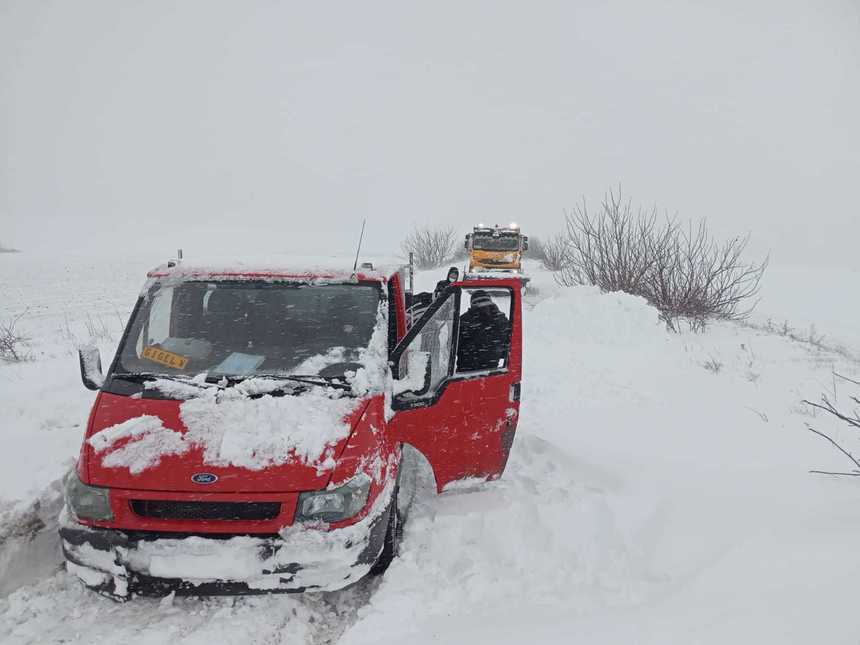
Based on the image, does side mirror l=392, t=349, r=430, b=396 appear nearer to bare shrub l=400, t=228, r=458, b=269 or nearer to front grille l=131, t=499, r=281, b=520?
front grille l=131, t=499, r=281, b=520

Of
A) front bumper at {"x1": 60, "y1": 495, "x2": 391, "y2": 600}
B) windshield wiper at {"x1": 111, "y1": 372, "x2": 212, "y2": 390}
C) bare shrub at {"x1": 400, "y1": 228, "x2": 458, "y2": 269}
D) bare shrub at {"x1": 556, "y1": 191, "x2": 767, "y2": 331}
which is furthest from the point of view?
bare shrub at {"x1": 400, "y1": 228, "x2": 458, "y2": 269}

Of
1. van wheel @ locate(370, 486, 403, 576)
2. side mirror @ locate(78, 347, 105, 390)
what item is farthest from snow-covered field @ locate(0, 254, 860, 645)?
side mirror @ locate(78, 347, 105, 390)

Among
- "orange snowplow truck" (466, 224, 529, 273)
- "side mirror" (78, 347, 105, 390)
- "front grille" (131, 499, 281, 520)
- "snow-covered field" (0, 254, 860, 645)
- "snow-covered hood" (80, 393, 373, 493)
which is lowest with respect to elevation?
"snow-covered field" (0, 254, 860, 645)

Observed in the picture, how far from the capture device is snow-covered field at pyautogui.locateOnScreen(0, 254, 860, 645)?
2436 mm

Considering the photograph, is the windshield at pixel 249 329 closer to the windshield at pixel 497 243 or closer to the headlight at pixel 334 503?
the headlight at pixel 334 503

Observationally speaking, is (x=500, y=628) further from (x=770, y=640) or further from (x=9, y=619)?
(x=9, y=619)

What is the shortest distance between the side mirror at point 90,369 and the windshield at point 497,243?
18118 mm

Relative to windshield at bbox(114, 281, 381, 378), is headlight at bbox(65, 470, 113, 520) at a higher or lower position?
lower

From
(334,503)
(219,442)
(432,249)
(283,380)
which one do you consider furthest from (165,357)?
(432,249)

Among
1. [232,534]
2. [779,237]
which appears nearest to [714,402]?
[232,534]

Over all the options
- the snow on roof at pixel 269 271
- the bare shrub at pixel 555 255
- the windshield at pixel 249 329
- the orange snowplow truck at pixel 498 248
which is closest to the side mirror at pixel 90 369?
the windshield at pixel 249 329

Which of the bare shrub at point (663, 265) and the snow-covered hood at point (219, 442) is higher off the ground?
the bare shrub at point (663, 265)

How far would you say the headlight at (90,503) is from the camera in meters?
2.50

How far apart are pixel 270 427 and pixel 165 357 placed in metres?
1.00
